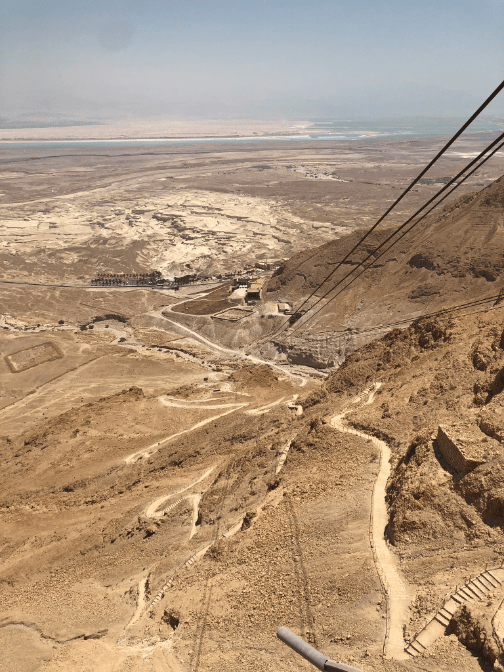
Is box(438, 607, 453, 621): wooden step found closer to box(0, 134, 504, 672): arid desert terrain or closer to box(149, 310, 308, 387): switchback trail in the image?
box(0, 134, 504, 672): arid desert terrain

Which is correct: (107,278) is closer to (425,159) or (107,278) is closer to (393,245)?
(393,245)

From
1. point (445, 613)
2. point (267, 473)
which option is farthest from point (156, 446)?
point (445, 613)

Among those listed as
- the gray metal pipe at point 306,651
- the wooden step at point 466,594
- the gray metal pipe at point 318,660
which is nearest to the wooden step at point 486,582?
the wooden step at point 466,594

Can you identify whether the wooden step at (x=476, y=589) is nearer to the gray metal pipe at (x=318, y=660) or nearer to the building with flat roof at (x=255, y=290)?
the gray metal pipe at (x=318, y=660)

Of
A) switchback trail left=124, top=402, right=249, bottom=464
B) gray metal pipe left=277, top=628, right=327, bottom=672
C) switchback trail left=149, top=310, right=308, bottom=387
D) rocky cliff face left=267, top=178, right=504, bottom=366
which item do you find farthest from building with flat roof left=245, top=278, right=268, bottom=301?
gray metal pipe left=277, top=628, right=327, bottom=672

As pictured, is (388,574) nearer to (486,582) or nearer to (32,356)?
(486,582)

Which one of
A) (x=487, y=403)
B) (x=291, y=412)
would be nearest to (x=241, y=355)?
(x=291, y=412)
